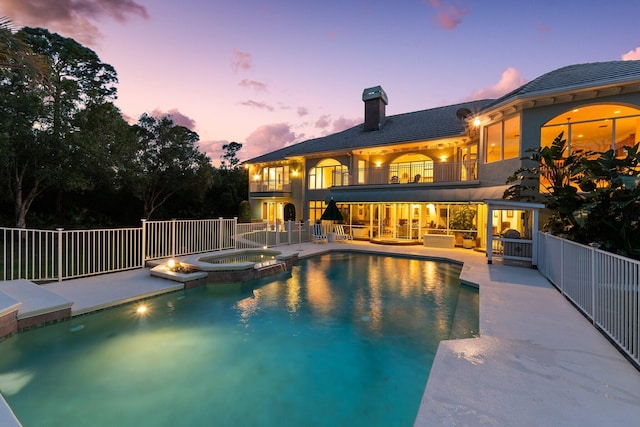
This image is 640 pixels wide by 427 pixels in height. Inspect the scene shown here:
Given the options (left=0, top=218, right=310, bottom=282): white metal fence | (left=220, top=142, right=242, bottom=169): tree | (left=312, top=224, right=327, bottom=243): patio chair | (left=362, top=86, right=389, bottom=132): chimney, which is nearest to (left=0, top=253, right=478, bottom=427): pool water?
(left=0, top=218, right=310, bottom=282): white metal fence

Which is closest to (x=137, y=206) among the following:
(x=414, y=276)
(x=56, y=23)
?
(x=56, y=23)

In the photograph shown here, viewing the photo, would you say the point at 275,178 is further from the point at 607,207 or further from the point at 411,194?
the point at 607,207

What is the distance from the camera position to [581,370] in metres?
4.50

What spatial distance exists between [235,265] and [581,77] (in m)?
17.3

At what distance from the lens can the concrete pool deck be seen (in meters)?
3.49

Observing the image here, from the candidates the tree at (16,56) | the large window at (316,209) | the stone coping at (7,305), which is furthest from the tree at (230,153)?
the stone coping at (7,305)

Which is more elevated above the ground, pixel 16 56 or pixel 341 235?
pixel 16 56

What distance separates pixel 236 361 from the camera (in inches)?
224

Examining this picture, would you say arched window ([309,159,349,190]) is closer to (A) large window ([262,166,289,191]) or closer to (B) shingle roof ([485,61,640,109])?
(A) large window ([262,166,289,191])

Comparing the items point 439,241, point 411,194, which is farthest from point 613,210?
point 411,194

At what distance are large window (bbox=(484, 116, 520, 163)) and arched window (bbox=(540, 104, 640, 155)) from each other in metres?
1.26

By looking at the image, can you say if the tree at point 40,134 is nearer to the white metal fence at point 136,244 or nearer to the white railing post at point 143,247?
the white metal fence at point 136,244

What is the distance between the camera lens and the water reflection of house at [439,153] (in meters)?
14.1

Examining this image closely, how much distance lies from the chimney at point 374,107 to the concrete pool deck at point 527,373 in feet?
71.2
